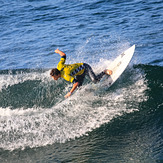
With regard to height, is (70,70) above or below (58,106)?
above

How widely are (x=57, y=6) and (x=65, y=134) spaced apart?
62.1 feet

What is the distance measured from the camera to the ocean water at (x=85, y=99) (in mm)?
8656

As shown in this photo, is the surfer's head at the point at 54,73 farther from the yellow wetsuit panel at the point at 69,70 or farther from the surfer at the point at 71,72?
the yellow wetsuit panel at the point at 69,70

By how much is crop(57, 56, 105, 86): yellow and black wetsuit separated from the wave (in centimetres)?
71

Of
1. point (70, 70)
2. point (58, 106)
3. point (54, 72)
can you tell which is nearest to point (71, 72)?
point (70, 70)

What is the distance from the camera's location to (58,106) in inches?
436

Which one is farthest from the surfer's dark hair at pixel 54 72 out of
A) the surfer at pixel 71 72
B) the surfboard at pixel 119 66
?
the surfboard at pixel 119 66

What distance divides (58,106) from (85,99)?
1037 millimetres

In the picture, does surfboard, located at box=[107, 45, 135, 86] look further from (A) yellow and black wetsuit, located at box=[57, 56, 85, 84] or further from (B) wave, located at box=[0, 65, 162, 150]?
(A) yellow and black wetsuit, located at box=[57, 56, 85, 84]

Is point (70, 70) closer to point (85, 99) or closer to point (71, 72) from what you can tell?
point (71, 72)

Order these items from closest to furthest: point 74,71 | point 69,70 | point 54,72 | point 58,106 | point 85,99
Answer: point 54,72 → point 69,70 → point 74,71 → point 58,106 → point 85,99

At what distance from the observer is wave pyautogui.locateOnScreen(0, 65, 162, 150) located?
9.62 m

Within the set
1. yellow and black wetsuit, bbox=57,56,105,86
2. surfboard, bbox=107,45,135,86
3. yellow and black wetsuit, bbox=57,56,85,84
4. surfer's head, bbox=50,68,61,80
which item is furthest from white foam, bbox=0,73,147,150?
surfer's head, bbox=50,68,61,80

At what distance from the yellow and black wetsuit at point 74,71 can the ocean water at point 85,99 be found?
0.73 metres
